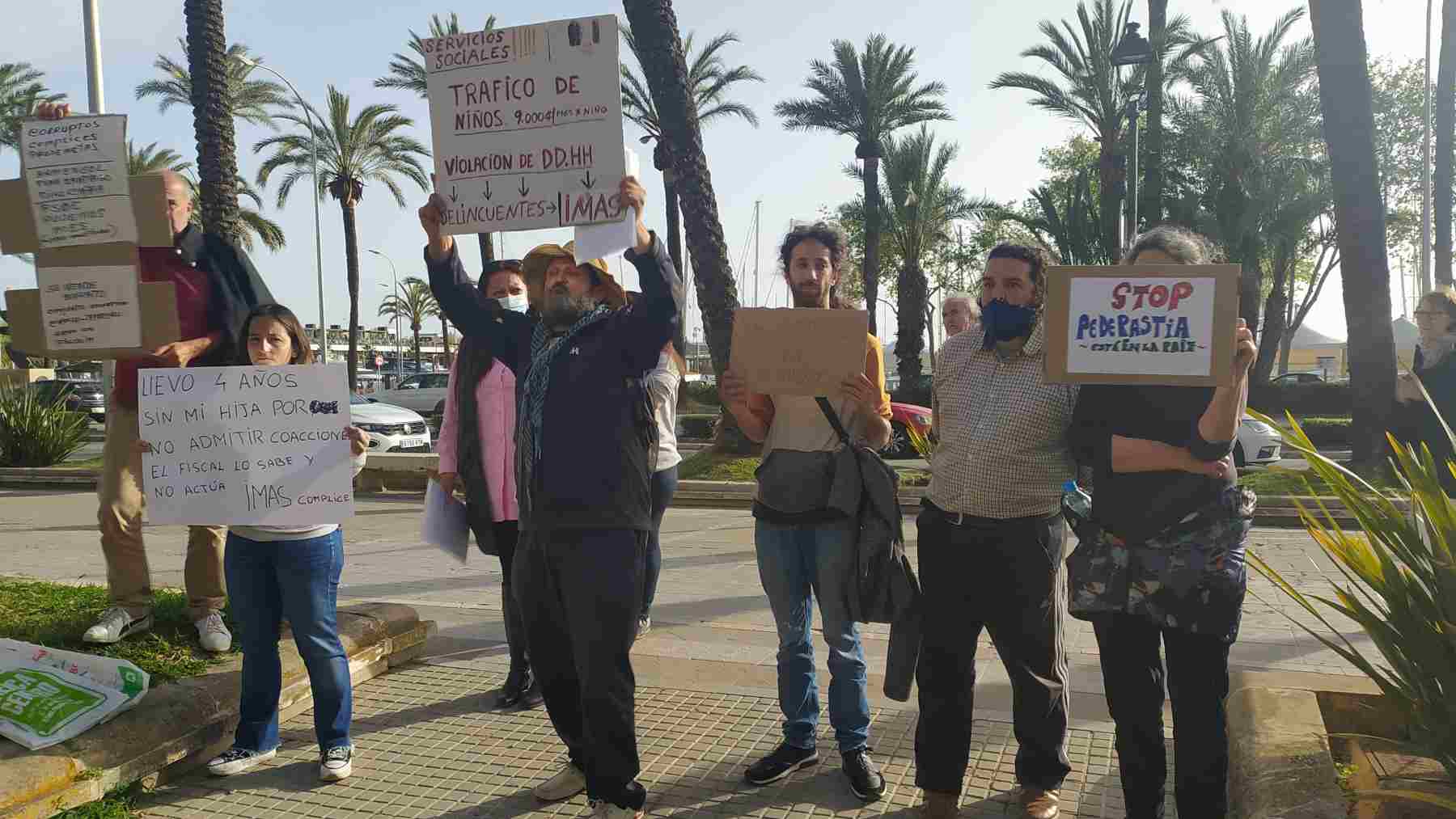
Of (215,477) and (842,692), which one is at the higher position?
(215,477)

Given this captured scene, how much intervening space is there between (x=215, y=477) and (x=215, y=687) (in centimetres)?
83

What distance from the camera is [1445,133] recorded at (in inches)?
810

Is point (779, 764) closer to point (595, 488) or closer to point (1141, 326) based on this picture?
point (595, 488)

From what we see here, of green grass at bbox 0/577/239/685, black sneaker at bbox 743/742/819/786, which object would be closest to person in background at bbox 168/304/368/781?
green grass at bbox 0/577/239/685

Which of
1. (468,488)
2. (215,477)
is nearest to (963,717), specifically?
(468,488)

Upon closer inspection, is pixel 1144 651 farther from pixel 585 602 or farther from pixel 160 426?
pixel 160 426

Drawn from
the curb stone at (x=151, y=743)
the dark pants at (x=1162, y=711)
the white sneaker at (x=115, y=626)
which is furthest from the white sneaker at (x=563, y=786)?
the white sneaker at (x=115, y=626)

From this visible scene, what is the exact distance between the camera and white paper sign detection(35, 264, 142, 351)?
4305 millimetres

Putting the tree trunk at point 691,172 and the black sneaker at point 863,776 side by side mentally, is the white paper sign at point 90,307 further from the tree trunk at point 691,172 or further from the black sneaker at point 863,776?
the tree trunk at point 691,172

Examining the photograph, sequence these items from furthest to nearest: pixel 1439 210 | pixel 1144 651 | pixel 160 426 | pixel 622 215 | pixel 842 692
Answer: pixel 1439 210 → pixel 160 426 → pixel 842 692 → pixel 622 215 → pixel 1144 651

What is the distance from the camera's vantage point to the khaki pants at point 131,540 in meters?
4.48

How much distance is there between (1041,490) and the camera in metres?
3.22

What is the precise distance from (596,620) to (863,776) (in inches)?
42.2

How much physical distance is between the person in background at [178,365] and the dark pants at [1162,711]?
345 cm
